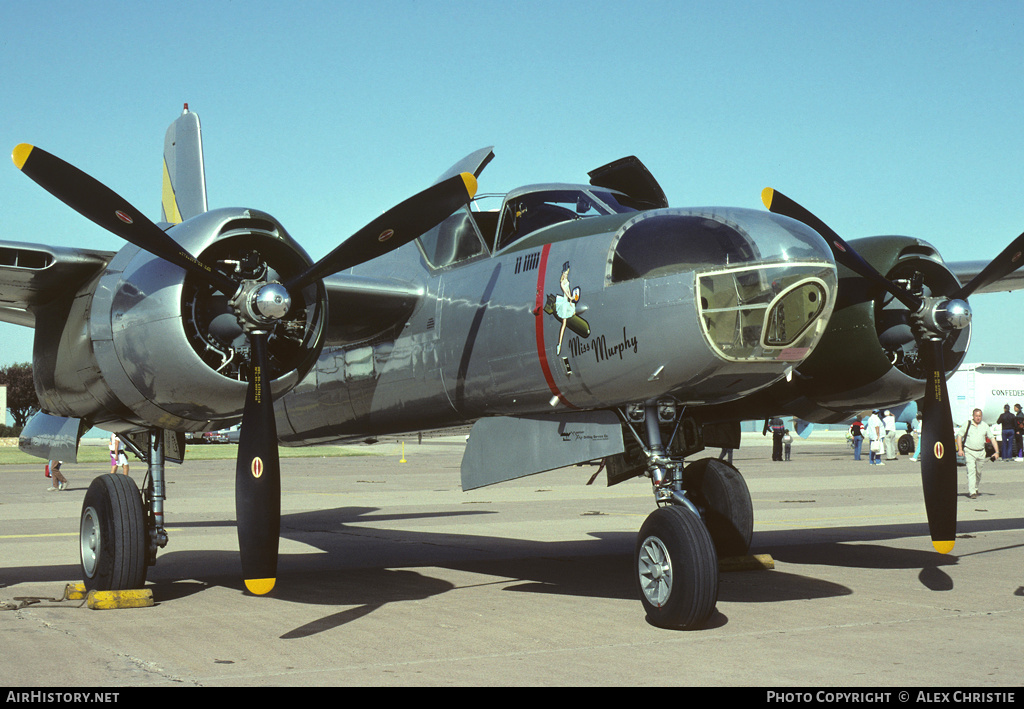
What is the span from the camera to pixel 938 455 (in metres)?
10.5

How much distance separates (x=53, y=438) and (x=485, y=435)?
5.41m

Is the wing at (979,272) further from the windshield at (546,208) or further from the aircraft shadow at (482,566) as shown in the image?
the windshield at (546,208)

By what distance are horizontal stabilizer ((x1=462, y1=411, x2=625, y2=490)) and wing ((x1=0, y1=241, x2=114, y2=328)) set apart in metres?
4.25

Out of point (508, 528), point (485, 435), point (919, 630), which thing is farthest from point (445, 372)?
point (508, 528)

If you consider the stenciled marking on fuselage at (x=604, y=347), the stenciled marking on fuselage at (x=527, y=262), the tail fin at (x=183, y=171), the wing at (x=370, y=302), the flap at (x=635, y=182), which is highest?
the tail fin at (x=183, y=171)

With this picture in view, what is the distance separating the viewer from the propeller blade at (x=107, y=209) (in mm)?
8695

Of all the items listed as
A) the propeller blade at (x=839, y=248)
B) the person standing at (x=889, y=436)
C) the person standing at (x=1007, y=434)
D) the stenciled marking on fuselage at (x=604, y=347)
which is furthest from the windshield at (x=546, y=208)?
the person standing at (x=1007, y=434)

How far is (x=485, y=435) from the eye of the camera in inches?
372

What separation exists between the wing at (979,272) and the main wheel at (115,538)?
9415 millimetres

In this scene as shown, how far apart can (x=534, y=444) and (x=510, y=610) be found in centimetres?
159

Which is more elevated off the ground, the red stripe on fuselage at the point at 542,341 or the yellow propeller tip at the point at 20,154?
the yellow propeller tip at the point at 20,154

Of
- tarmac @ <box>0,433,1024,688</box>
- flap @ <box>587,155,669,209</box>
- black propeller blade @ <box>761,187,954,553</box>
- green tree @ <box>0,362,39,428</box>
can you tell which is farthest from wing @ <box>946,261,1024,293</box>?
green tree @ <box>0,362,39,428</box>

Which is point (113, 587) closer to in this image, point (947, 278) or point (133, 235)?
point (133, 235)
